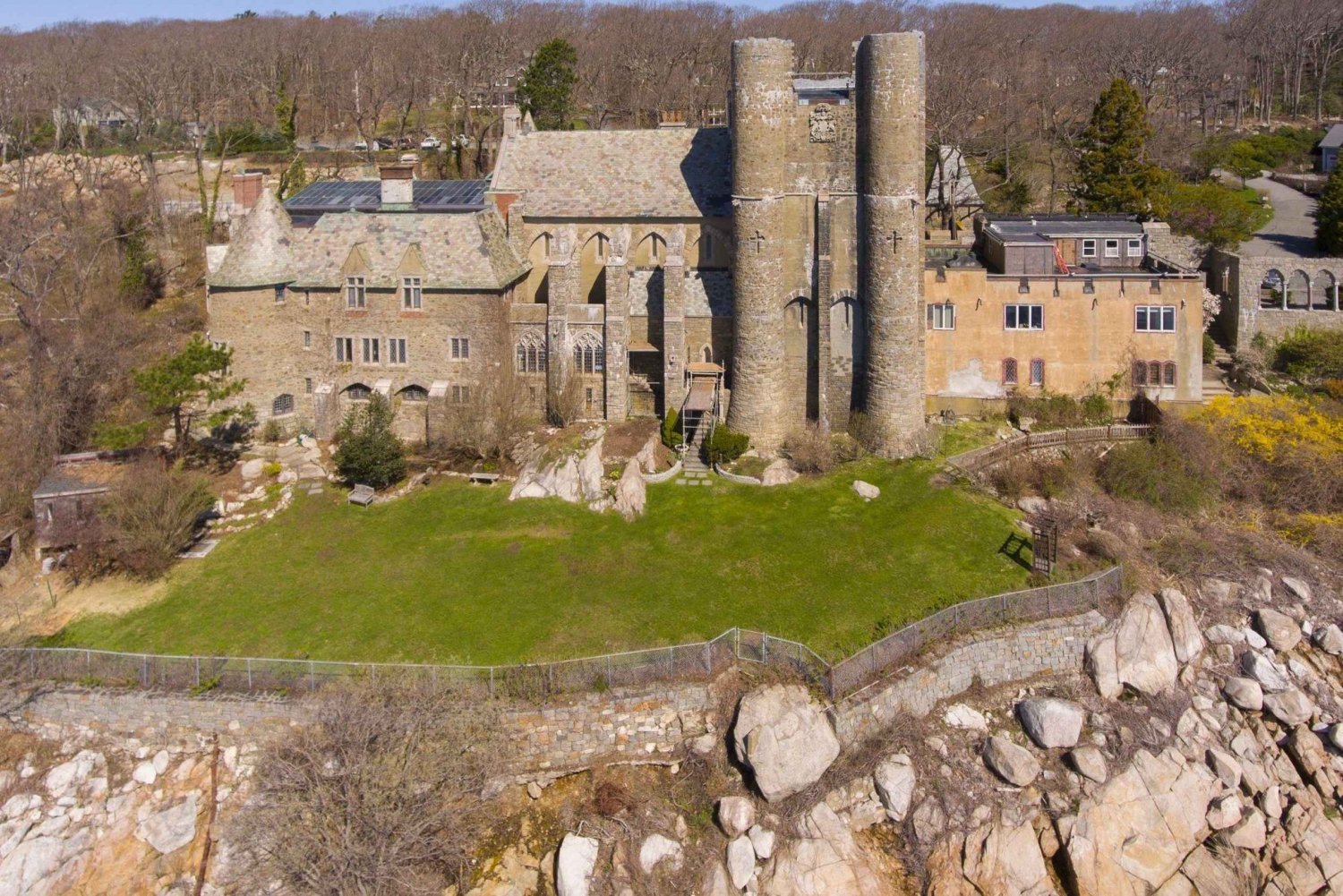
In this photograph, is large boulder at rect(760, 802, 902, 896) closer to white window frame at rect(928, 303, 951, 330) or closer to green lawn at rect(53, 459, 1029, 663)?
green lawn at rect(53, 459, 1029, 663)

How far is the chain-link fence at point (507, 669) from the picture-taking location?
26922mm

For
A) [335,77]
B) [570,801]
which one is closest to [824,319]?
[570,801]

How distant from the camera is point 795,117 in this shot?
3866 cm

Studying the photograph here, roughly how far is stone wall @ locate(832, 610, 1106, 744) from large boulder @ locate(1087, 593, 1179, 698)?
1.37 ft

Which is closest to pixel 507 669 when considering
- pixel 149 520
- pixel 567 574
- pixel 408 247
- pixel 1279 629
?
pixel 567 574

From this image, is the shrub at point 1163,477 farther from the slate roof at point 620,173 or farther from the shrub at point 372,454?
the shrub at point 372,454

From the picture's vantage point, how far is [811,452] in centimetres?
3816

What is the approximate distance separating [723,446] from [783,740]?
45.9 ft

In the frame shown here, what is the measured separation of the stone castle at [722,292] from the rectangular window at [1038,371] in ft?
0.31

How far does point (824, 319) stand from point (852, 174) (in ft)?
15.9

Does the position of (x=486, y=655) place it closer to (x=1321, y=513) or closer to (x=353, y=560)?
(x=353, y=560)

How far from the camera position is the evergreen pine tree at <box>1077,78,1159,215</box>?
173 ft

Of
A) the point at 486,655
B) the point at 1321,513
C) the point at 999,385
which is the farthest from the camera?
the point at 999,385

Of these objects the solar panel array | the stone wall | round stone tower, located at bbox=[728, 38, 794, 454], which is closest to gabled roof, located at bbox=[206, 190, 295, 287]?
the solar panel array
